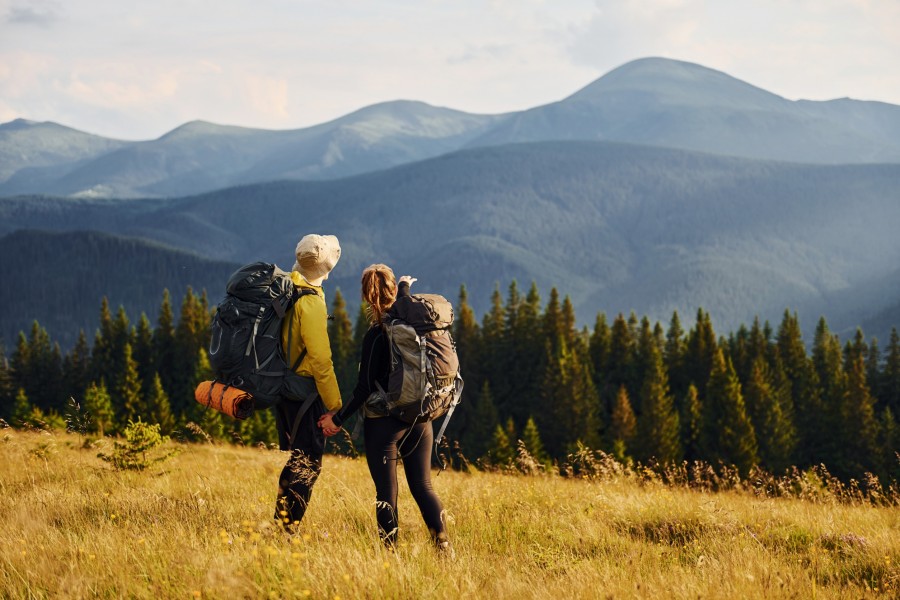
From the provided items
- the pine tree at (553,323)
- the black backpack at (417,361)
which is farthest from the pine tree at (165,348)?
the black backpack at (417,361)

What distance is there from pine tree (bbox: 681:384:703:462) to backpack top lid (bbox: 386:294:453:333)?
6980cm

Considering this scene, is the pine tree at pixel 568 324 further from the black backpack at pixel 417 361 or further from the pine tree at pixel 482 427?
the black backpack at pixel 417 361

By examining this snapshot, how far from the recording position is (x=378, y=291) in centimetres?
681

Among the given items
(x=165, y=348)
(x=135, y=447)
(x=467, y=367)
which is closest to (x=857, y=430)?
(x=467, y=367)

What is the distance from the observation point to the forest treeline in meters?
69.7

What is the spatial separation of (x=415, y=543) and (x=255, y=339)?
7.20 ft

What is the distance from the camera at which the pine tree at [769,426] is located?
70.2 m

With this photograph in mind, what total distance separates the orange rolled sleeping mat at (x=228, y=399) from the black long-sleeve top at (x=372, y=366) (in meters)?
0.77

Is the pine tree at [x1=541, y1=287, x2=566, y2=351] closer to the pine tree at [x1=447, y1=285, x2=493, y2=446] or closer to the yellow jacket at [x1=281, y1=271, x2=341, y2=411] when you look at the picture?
the pine tree at [x1=447, y1=285, x2=493, y2=446]

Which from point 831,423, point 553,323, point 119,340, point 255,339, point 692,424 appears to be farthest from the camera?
point 119,340

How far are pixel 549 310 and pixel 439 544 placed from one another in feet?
270

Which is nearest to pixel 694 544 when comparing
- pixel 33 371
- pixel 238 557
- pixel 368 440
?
pixel 368 440

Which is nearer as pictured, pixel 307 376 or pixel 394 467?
pixel 394 467

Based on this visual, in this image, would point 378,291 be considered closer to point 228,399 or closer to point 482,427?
point 228,399
